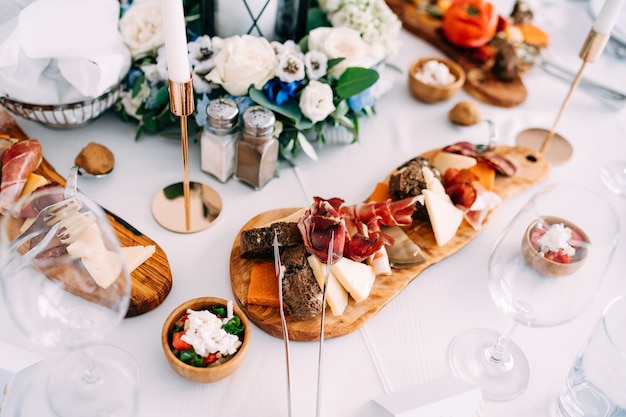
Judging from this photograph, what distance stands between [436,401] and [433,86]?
813 mm

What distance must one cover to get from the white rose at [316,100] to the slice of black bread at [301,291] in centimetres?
34

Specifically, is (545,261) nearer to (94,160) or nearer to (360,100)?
(360,100)

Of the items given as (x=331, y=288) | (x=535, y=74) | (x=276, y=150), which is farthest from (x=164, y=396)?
(x=535, y=74)

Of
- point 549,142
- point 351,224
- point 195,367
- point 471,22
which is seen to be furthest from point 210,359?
point 471,22

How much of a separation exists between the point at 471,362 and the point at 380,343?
0.15m

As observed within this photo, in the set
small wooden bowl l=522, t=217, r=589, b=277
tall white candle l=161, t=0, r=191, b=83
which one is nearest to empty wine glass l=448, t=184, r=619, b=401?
small wooden bowl l=522, t=217, r=589, b=277

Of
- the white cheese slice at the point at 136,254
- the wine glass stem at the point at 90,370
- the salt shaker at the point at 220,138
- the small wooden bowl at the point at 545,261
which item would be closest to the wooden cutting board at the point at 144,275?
the white cheese slice at the point at 136,254

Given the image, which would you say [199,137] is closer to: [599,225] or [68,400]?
[68,400]

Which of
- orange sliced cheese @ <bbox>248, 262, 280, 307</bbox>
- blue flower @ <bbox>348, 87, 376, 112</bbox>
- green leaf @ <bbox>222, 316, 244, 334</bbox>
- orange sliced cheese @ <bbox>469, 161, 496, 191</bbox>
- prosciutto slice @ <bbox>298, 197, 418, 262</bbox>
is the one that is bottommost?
orange sliced cheese @ <bbox>248, 262, 280, 307</bbox>

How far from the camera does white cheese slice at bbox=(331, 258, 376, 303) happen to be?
37.4 inches

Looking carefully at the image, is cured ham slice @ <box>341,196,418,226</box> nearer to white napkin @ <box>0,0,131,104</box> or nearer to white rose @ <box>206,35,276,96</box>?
white rose @ <box>206,35,276,96</box>

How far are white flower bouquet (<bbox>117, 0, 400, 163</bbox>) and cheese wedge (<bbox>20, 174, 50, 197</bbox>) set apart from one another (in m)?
0.26

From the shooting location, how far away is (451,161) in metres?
1.21

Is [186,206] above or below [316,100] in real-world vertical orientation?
below
